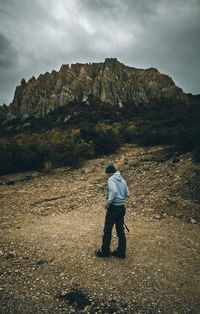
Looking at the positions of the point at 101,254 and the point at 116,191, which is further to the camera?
the point at 101,254

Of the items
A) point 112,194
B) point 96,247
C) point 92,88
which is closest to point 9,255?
point 96,247

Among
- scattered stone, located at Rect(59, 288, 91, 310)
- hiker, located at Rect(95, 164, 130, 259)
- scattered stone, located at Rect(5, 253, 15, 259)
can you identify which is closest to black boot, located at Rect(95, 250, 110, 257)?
hiker, located at Rect(95, 164, 130, 259)

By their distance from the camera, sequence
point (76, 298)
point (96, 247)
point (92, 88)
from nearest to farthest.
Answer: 1. point (76, 298)
2. point (96, 247)
3. point (92, 88)

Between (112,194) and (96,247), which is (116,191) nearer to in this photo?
(112,194)

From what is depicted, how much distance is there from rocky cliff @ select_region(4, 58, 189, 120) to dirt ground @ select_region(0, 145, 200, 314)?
44.3m

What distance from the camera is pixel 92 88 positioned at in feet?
176

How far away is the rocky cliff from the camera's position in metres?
51.5

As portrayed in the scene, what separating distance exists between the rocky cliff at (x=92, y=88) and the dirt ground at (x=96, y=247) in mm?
44303

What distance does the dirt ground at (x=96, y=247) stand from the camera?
8.82 ft

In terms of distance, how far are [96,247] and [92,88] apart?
5456cm

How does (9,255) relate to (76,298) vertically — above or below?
below

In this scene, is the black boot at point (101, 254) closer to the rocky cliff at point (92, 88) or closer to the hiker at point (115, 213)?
the hiker at point (115, 213)

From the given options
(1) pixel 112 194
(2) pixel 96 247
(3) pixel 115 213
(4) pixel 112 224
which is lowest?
(2) pixel 96 247

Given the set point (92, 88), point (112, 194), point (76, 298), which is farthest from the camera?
point (92, 88)
